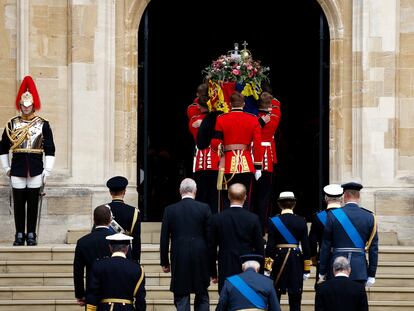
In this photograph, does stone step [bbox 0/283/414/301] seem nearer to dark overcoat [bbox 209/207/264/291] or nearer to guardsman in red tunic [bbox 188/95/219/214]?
guardsman in red tunic [bbox 188/95/219/214]

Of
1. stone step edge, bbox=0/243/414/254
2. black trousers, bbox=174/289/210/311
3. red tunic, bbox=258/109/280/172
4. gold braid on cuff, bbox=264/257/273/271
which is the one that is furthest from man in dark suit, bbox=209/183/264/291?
red tunic, bbox=258/109/280/172

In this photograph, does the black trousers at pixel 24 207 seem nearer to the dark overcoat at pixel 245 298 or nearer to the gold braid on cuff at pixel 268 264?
the gold braid on cuff at pixel 268 264

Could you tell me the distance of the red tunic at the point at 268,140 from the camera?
2116cm

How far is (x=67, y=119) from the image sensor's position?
74.6 feet

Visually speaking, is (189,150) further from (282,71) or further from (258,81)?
(258,81)

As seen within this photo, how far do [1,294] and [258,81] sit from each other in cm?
443

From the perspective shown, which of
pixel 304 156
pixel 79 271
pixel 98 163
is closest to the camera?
pixel 79 271

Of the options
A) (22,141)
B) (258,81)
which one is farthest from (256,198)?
(22,141)

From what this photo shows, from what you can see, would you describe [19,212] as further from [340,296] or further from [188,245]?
Answer: [340,296]

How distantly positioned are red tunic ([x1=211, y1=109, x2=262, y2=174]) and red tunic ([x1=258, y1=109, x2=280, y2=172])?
1.54 meters

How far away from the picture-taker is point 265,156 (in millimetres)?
21297

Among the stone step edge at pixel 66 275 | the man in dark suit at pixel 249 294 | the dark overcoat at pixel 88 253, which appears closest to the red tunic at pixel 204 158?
the stone step edge at pixel 66 275

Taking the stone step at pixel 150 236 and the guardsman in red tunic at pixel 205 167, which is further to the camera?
the stone step at pixel 150 236

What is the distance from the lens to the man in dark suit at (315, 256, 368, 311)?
14922 mm
